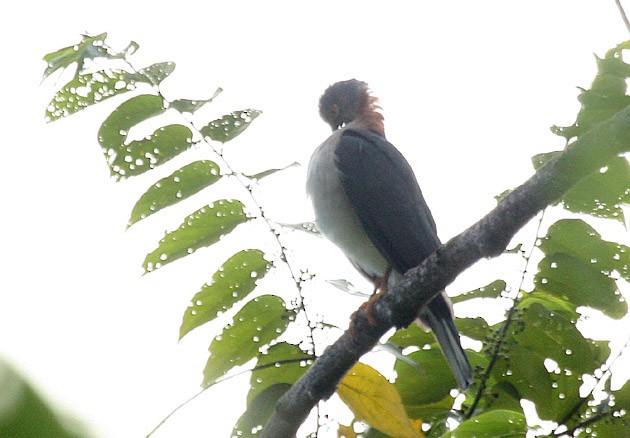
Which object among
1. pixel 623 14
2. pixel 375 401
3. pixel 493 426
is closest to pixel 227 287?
pixel 375 401

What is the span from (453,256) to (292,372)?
29.7 inches

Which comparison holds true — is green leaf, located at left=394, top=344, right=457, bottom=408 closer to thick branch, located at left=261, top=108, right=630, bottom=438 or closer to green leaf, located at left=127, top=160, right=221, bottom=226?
thick branch, located at left=261, top=108, right=630, bottom=438

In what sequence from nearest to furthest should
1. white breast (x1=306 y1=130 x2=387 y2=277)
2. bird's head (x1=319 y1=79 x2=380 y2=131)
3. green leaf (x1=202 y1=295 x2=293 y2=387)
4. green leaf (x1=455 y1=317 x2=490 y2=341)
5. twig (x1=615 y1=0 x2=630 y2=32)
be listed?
twig (x1=615 y1=0 x2=630 y2=32), green leaf (x1=202 y1=295 x2=293 y2=387), green leaf (x1=455 y1=317 x2=490 y2=341), white breast (x1=306 y1=130 x2=387 y2=277), bird's head (x1=319 y1=79 x2=380 y2=131)

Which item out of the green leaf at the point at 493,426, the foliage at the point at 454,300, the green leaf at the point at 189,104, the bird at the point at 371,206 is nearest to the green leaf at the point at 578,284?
the foliage at the point at 454,300

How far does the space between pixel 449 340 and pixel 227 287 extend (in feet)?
3.33

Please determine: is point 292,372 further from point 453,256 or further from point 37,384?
point 37,384

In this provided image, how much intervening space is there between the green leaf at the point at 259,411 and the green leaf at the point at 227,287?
0.34 meters

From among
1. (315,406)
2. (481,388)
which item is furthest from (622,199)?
(315,406)

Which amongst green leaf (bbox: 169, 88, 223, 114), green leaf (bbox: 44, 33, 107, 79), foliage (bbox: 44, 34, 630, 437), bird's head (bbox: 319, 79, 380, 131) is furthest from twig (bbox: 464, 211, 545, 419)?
bird's head (bbox: 319, 79, 380, 131)

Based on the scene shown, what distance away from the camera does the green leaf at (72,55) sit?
272 cm

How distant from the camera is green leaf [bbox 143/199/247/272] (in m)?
2.64

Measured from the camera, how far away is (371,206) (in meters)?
4.14

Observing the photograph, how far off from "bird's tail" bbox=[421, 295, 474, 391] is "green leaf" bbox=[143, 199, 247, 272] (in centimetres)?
97

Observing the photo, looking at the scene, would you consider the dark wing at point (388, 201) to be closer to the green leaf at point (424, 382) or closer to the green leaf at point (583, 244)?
the green leaf at point (424, 382)
